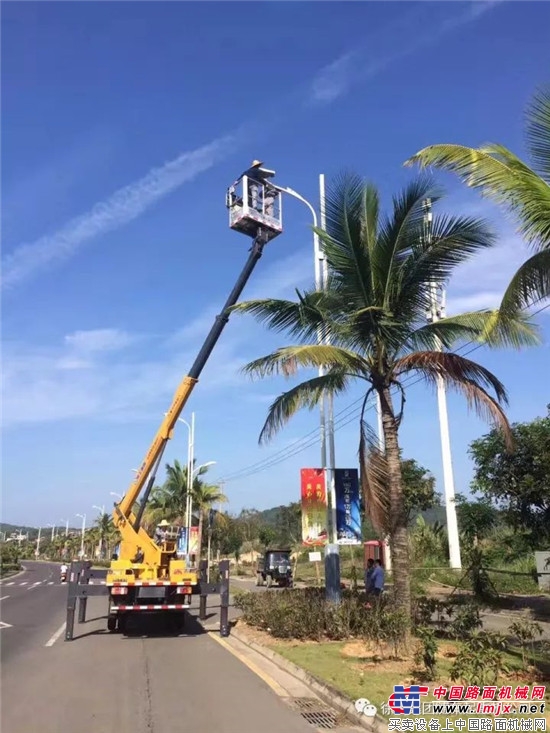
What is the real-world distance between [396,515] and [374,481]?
1.19 m

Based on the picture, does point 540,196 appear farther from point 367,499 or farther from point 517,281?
point 367,499

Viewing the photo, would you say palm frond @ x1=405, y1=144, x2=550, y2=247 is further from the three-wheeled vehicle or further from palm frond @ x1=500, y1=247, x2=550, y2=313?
the three-wheeled vehicle

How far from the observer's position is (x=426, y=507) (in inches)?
1444

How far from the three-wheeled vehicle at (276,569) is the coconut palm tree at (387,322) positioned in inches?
930

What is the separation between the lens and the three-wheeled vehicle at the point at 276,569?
3372 centimetres

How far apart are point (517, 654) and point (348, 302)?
6.42 m

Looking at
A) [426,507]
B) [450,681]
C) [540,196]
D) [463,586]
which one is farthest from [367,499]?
[426,507]

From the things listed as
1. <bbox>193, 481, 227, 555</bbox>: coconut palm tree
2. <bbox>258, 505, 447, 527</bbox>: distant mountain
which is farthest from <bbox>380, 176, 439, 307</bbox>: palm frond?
<bbox>193, 481, 227, 555</bbox>: coconut palm tree

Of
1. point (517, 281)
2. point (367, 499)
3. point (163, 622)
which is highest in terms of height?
point (517, 281)

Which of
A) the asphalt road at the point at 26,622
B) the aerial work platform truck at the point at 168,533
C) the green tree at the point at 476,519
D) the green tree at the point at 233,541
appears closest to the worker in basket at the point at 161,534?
the aerial work platform truck at the point at 168,533

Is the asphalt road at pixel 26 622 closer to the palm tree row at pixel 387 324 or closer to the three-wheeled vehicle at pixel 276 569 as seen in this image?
the palm tree row at pixel 387 324
